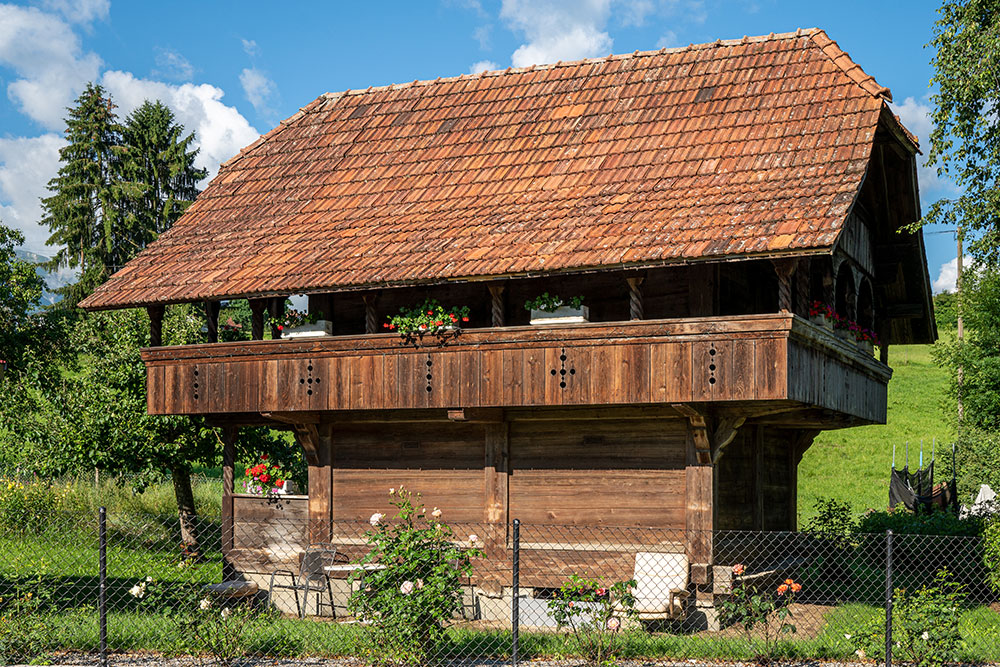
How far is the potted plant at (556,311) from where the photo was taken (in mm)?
14922

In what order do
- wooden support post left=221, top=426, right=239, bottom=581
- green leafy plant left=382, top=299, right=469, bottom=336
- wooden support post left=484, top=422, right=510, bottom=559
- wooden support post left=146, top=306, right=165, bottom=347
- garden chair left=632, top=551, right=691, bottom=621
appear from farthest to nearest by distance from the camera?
wooden support post left=221, top=426, right=239, bottom=581 → wooden support post left=146, top=306, right=165, bottom=347 → wooden support post left=484, top=422, right=510, bottom=559 → green leafy plant left=382, top=299, right=469, bottom=336 → garden chair left=632, top=551, right=691, bottom=621

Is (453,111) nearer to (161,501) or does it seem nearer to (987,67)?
(987,67)

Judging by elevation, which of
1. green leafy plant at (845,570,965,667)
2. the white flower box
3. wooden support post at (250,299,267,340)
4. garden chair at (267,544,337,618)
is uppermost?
wooden support post at (250,299,267,340)

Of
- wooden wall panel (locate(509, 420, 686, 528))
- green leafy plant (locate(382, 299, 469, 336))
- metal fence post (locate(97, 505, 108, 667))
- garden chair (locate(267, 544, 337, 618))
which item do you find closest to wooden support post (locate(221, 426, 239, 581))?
garden chair (locate(267, 544, 337, 618))

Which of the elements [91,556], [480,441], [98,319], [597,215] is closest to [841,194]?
[597,215]

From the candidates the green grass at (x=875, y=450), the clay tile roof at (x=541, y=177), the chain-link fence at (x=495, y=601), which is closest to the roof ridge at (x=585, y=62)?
the clay tile roof at (x=541, y=177)

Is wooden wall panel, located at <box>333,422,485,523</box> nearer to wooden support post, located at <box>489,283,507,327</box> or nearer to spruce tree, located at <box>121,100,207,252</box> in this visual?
wooden support post, located at <box>489,283,507,327</box>

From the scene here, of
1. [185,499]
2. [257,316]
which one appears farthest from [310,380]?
[185,499]

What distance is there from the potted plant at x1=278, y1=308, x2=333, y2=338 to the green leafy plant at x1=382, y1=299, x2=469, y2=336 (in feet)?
5.46

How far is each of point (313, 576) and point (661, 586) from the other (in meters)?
5.79

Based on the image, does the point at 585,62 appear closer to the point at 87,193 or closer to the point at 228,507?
the point at 228,507

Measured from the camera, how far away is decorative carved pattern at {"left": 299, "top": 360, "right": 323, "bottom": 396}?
645 inches

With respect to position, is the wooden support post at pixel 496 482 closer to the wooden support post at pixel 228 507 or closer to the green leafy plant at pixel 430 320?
the green leafy plant at pixel 430 320

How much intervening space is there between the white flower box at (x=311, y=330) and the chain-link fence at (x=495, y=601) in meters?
3.08
